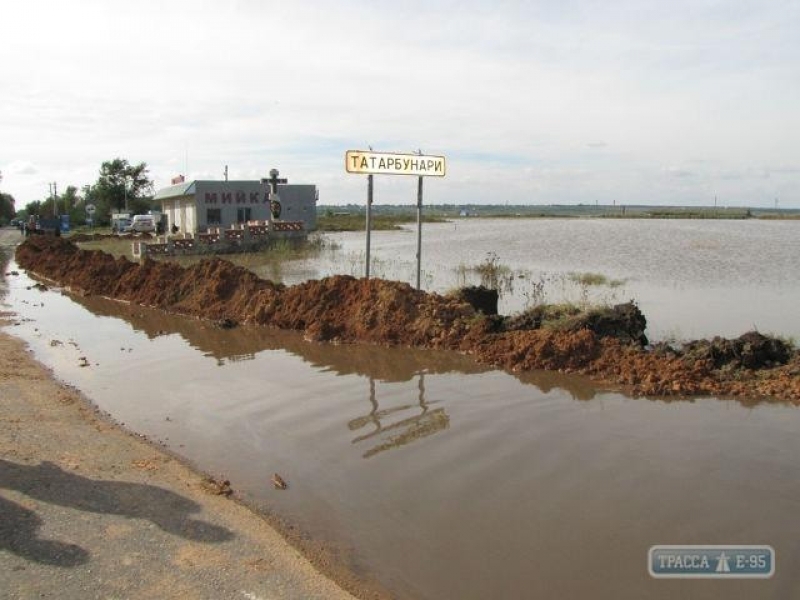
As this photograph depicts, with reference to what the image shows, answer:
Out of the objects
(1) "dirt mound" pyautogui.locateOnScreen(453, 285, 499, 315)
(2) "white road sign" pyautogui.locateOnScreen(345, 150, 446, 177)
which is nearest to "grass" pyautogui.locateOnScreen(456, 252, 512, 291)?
(1) "dirt mound" pyautogui.locateOnScreen(453, 285, 499, 315)

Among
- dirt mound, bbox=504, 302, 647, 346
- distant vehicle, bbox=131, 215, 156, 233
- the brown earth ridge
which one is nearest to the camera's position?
the brown earth ridge

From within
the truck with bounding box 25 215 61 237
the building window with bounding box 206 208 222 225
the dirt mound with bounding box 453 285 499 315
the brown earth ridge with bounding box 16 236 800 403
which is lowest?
the brown earth ridge with bounding box 16 236 800 403

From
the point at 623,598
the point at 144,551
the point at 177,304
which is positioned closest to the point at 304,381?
the point at 144,551

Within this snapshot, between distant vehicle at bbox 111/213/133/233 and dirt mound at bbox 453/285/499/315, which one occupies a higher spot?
distant vehicle at bbox 111/213/133/233

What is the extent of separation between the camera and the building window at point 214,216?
4575cm

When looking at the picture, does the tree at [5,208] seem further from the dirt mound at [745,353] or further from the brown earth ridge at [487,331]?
the dirt mound at [745,353]

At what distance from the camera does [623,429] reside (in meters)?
8.23

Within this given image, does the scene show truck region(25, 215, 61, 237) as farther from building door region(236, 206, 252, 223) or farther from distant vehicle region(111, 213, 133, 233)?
building door region(236, 206, 252, 223)

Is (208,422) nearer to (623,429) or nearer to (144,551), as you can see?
(144,551)

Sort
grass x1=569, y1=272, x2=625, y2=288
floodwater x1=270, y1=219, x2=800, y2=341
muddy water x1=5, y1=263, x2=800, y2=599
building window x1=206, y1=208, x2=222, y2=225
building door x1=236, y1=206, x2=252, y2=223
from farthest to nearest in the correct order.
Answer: building door x1=236, y1=206, x2=252, y2=223 < building window x1=206, y1=208, x2=222, y2=225 < grass x1=569, y1=272, x2=625, y2=288 < floodwater x1=270, y1=219, x2=800, y2=341 < muddy water x1=5, y1=263, x2=800, y2=599

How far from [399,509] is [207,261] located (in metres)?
14.3

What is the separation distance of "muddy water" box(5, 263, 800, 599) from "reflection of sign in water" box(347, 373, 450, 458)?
4 cm

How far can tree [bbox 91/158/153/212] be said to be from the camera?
8962 centimetres

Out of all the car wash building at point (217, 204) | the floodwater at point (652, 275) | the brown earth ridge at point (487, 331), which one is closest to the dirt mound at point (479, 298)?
the brown earth ridge at point (487, 331)
